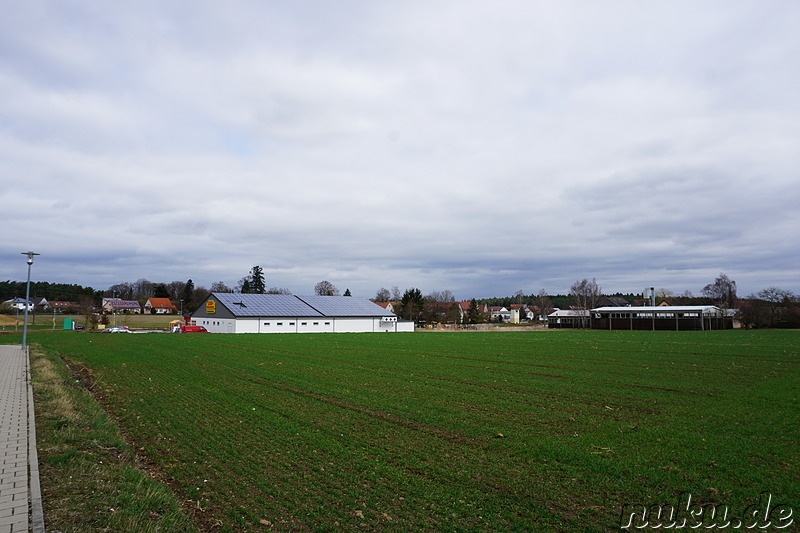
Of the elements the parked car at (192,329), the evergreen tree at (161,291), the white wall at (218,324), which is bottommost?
the parked car at (192,329)

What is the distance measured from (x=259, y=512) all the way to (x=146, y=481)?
214 centimetres

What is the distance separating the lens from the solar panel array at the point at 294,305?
61.4m

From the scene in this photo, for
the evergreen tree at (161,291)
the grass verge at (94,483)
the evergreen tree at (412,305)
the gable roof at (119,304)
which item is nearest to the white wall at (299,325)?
the evergreen tree at (412,305)

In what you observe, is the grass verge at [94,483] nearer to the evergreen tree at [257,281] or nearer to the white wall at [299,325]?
the white wall at [299,325]

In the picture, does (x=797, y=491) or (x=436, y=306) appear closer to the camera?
(x=797, y=491)

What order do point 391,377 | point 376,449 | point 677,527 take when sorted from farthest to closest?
1. point 391,377
2. point 376,449
3. point 677,527

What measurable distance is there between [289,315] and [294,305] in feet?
14.3

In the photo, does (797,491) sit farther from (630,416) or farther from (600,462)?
(630,416)

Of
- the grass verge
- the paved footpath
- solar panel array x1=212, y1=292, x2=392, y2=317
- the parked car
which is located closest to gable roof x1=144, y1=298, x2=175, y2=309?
solar panel array x1=212, y1=292, x2=392, y2=317

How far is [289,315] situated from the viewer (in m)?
62.8

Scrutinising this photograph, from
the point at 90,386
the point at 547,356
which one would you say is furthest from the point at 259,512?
the point at 547,356

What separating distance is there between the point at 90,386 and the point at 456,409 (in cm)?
1405

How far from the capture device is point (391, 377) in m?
18.9

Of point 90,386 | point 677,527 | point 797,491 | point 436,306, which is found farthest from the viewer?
point 436,306
